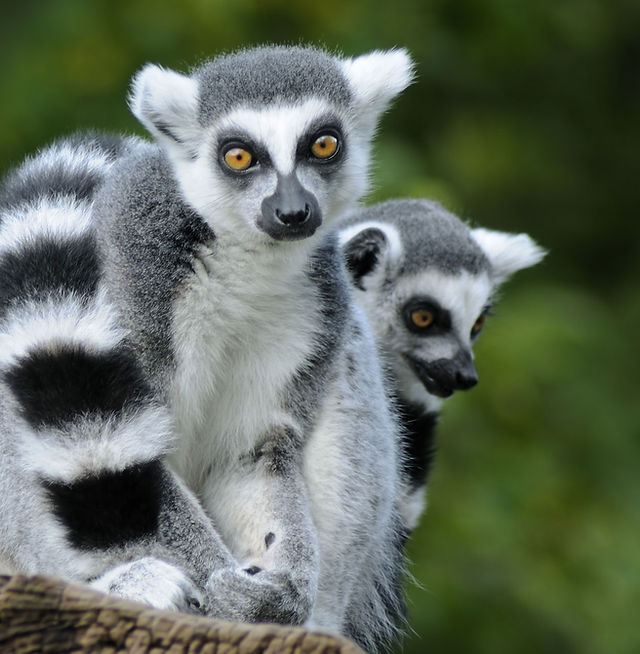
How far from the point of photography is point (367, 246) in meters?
4.66

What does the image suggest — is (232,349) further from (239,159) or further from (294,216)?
(239,159)

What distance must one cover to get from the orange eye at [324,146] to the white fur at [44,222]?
0.76 meters

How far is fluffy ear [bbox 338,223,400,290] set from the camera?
4.66m

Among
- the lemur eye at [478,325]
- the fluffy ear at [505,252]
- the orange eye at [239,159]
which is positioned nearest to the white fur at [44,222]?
the orange eye at [239,159]

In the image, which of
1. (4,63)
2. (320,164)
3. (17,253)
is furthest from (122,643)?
(4,63)

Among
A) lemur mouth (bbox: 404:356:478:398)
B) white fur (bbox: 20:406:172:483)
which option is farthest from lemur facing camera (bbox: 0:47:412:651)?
lemur mouth (bbox: 404:356:478:398)

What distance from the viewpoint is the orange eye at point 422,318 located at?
4742mm

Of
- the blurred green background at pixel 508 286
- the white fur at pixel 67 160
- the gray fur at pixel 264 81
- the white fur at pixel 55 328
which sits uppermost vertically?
the gray fur at pixel 264 81

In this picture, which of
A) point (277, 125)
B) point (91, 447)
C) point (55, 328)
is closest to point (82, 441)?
point (91, 447)

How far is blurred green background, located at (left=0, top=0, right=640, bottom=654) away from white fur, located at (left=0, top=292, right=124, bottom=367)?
271cm

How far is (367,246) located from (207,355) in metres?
1.35

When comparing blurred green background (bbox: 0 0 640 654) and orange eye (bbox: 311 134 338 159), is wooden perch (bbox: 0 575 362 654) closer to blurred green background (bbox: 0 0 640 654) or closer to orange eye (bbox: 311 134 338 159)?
orange eye (bbox: 311 134 338 159)

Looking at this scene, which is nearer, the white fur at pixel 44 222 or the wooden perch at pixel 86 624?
the wooden perch at pixel 86 624

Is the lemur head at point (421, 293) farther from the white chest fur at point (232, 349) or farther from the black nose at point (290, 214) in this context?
the black nose at point (290, 214)
